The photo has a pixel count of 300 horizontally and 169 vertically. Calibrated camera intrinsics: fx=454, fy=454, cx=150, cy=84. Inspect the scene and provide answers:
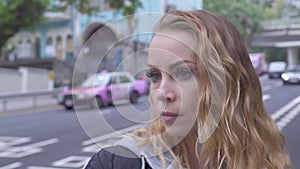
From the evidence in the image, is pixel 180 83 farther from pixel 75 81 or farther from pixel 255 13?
pixel 255 13

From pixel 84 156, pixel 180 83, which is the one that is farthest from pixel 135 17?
pixel 84 156

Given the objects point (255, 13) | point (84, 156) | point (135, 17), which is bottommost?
point (84, 156)

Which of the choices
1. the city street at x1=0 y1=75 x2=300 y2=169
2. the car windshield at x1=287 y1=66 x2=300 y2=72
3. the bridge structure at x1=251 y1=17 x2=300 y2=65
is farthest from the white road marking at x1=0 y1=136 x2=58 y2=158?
the car windshield at x1=287 y1=66 x2=300 y2=72

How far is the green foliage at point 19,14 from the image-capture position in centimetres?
1970

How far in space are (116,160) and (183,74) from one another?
0.86ft

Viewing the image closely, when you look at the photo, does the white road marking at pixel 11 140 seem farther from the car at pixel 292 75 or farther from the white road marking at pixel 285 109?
the car at pixel 292 75

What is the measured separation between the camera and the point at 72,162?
6.51 m

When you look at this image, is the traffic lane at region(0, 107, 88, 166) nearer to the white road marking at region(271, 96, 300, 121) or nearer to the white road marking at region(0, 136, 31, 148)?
the white road marking at region(0, 136, 31, 148)

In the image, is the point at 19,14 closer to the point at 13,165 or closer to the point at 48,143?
the point at 48,143

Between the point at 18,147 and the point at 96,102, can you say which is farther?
the point at 18,147

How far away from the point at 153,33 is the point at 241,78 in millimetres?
298

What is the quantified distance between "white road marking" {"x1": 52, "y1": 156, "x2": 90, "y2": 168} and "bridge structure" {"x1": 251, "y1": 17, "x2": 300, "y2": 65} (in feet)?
9.63

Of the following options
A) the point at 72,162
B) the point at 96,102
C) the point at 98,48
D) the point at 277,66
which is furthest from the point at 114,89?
the point at 277,66

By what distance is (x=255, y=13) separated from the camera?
23.3 ft
